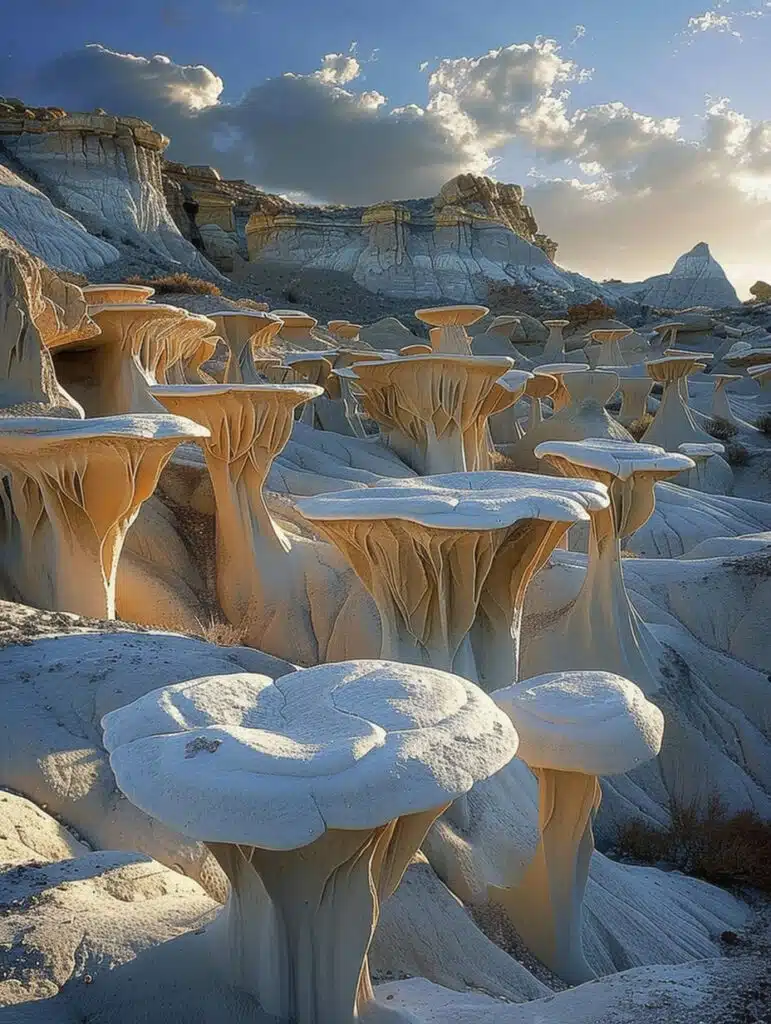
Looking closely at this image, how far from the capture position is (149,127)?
38000 mm

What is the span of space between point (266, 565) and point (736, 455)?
18478 millimetres

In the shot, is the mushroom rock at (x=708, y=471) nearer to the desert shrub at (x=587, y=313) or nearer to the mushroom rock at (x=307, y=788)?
the desert shrub at (x=587, y=313)

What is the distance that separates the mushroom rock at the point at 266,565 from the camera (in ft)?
33.3

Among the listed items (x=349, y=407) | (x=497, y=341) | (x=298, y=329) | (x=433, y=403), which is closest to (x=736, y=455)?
(x=497, y=341)

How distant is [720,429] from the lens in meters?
26.4

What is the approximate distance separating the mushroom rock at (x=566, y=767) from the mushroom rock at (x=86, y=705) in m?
1.66

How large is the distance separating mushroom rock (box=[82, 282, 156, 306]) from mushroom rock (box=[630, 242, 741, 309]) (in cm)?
5585

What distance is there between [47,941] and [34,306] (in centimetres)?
777

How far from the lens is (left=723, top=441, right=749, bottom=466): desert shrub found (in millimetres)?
24602

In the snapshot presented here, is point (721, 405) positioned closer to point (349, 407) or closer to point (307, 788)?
point (349, 407)

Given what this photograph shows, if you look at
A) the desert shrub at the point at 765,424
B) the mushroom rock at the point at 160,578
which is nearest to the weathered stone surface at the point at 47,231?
the mushroom rock at the point at 160,578

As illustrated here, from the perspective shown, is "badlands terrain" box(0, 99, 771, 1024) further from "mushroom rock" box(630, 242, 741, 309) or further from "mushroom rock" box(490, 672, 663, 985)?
"mushroom rock" box(630, 242, 741, 309)

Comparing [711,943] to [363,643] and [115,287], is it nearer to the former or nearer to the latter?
[363,643]

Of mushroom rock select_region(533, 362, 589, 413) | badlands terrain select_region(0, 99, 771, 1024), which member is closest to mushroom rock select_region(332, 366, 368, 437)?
badlands terrain select_region(0, 99, 771, 1024)
